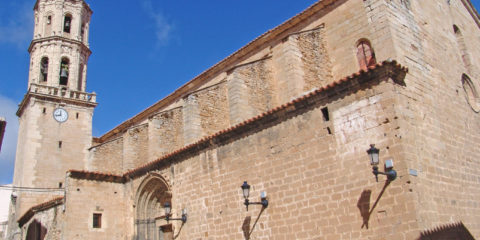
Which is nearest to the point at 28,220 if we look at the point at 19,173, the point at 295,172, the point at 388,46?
the point at 19,173

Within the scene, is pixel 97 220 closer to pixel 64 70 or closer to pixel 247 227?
pixel 247 227

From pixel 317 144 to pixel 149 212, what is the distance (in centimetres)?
730

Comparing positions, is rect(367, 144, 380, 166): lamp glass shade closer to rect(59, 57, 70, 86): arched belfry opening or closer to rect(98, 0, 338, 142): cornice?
rect(98, 0, 338, 142): cornice

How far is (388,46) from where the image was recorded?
330 inches

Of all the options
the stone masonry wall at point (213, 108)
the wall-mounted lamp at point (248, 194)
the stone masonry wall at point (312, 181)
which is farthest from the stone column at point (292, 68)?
the wall-mounted lamp at point (248, 194)

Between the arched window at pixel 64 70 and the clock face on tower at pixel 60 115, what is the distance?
180cm

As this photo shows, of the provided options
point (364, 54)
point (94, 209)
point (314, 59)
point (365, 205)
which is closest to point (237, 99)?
point (314, 59)

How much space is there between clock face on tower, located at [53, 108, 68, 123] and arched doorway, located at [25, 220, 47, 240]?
Answer: 230 inches

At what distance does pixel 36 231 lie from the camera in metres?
15.4

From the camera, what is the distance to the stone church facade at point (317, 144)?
7.08 m

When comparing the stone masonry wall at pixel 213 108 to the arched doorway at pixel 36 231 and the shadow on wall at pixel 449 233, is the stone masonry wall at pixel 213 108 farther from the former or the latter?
the shadow on wall at pixel 449 233

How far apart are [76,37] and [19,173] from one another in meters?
7.58

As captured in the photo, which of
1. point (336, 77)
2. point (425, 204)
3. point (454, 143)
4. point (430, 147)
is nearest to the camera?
point (425, 204)

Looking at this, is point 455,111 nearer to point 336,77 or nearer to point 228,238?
point 336,77
